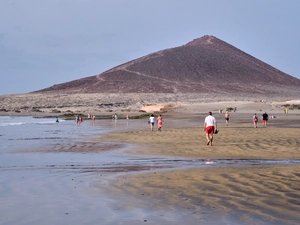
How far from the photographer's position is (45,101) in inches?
3701

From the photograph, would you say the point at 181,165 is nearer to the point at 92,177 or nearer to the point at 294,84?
the point at 92,177

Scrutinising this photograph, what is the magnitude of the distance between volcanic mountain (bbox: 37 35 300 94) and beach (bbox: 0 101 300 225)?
8579cm

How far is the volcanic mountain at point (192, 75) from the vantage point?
108 meters

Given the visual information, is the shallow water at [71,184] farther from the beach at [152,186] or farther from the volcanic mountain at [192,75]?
the volcanic mountain at [192,75]

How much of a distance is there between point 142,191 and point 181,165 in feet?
14.8

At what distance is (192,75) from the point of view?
120688 millimetres

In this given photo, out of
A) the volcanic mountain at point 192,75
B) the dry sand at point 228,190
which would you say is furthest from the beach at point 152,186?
the volcanic mountain at point 192,75

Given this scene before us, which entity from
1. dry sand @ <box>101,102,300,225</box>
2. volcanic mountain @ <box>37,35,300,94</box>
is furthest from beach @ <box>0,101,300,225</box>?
volcanic mountain @ <box>37,35,300,94</box>

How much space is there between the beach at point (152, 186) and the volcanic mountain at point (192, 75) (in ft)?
281

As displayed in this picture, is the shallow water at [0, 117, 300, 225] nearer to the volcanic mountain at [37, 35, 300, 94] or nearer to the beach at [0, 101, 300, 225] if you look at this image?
the beach at [0, 101, 300, 225]

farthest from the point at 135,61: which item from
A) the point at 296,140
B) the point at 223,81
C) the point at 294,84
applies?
the point at 296,140

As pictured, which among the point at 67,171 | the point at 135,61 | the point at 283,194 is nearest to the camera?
the point at 283,194

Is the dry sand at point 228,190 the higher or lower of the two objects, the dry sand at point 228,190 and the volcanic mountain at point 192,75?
the lower

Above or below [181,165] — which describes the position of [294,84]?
above
